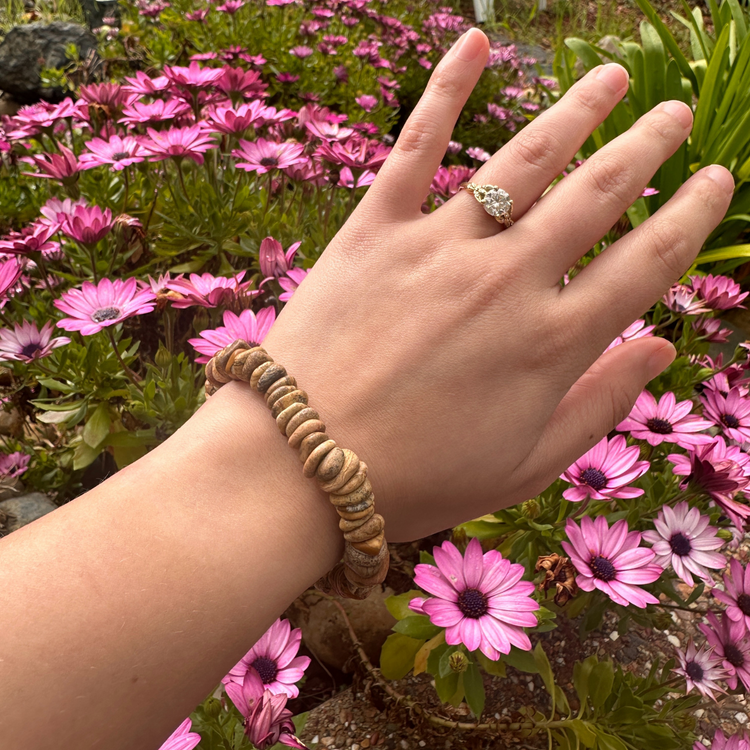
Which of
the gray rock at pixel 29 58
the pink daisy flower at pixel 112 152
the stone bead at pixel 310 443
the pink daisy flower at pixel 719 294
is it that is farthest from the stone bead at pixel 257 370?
the gray rock at pixel 29 58

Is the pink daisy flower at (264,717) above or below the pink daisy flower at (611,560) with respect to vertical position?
above

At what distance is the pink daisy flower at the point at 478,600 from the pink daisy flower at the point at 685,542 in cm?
36

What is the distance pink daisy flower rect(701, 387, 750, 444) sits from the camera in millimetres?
1418

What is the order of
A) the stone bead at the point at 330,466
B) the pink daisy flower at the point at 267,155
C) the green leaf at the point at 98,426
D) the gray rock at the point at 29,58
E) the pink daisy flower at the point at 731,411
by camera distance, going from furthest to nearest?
the gray rock at the point at 29,58 < the pink daisy flower at the point at 267,155 < the green leaf at the point at 98,426 < the pink daisy flower at the point at 731,411 < the stone bead at the point at 330,466

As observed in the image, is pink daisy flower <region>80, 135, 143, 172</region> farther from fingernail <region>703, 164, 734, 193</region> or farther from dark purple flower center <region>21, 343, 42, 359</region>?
fingernail <region>703, 164, 734, 193</region>

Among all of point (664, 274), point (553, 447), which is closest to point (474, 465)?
point (553, 447)

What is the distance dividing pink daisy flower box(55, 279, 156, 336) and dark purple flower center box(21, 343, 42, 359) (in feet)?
0.54

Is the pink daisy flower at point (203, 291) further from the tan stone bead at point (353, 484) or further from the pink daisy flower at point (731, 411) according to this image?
the pink daisy flower at point (731, 411)

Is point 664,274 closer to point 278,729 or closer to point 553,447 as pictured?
point 553,447

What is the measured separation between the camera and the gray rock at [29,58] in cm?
459

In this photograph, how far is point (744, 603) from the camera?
3.95 ft

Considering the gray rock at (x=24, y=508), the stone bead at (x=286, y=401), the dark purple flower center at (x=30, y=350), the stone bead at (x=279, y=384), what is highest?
the stone bead at (x=279, y=384)

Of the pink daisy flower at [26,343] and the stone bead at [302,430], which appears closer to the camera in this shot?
the stone bead at [302,430]

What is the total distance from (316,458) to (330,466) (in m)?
0.02
